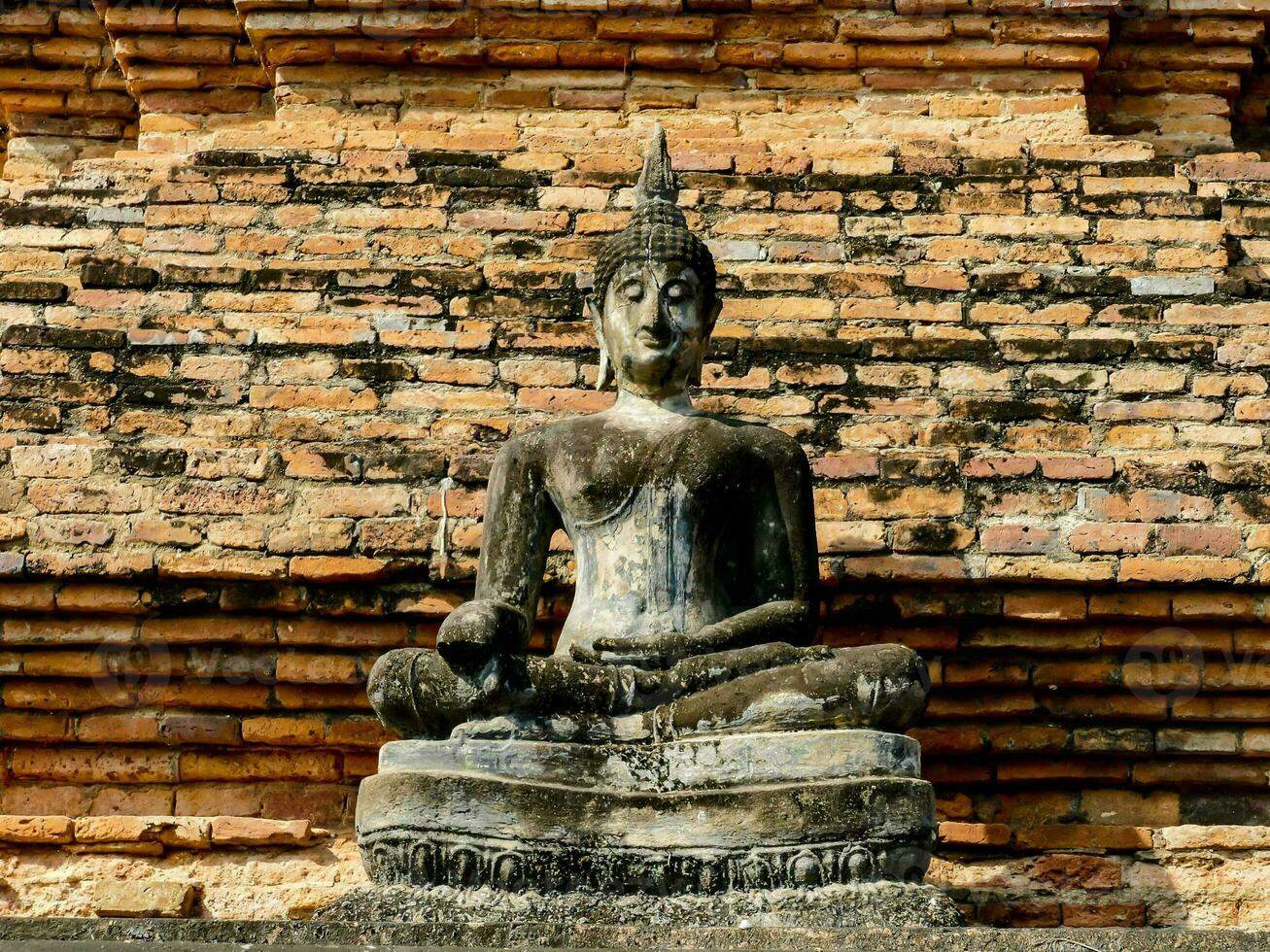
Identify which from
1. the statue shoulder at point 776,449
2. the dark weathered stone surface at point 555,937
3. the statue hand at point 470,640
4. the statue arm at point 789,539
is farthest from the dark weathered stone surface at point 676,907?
the statue shoulder at point 776,449

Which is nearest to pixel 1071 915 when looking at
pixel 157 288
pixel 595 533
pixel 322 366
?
pixel 595 533

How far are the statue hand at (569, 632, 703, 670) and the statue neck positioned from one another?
79cm

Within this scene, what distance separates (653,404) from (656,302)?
1.00 ft

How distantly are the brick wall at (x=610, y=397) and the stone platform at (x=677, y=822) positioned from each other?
1667mm

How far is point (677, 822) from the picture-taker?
570 centimetres

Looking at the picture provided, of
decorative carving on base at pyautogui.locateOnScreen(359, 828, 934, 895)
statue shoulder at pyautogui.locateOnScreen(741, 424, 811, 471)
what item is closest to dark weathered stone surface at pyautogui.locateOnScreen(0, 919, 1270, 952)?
decorative carving on base at pyautogui.locateOnScreen(359, 828, 934, 895)

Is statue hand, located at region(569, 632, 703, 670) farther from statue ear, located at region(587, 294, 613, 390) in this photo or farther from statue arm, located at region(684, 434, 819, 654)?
statue ear, located at region(587, 294, 613, 390)

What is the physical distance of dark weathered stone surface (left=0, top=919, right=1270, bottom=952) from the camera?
490 cm

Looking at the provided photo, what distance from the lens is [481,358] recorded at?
802cm

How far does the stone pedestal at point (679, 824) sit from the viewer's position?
222 inches

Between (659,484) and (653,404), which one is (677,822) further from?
(653,404)

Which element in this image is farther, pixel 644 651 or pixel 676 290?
pixel 676 290

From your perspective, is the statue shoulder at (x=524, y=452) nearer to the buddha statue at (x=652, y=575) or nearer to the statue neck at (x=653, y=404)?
the buddha statue at (x=652, y=575)

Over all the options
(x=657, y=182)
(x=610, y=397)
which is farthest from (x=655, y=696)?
(x=610, y=397)
